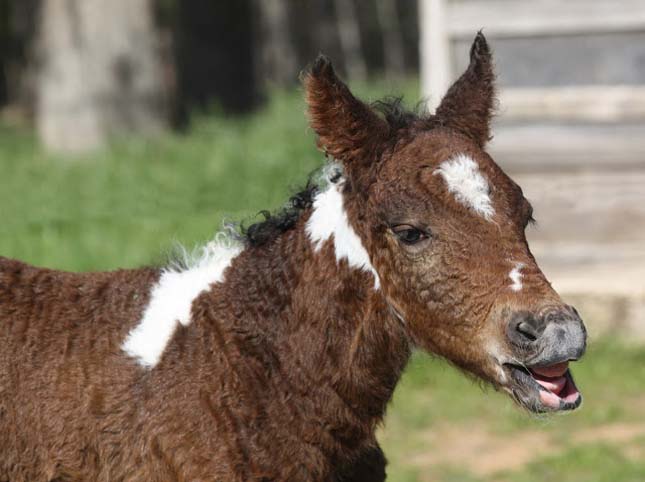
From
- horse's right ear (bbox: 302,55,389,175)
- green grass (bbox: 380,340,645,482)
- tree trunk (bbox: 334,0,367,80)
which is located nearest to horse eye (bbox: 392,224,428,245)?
horse's right ear (bbox: 302,55,389,175)

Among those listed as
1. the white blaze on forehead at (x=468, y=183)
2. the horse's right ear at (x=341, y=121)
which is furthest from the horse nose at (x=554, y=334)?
the horse's right ear at (x=341, y=121)

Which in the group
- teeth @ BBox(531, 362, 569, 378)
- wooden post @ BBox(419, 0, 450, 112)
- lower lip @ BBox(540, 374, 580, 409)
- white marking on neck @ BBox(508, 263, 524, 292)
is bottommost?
lower lip @ BBox(540, 374, 580, 409)

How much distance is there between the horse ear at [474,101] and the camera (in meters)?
4.07

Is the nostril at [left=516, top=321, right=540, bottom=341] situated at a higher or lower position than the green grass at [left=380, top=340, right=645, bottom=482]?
lower

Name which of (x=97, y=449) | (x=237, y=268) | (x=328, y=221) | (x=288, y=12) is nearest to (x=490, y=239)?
(x=328, y=221)

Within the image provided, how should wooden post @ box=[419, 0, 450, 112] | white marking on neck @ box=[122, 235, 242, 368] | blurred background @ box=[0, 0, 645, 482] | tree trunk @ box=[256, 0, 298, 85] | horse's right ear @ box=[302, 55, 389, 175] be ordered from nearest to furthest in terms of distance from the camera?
horse's right ear @ box=[302, 55, 389, 175] → white marking on neck @ box=[122, 235, 242, 368] → blurred background @ box=[0, 0, 645, 482] → wooden post @ box=[419, 0, 450, 112] → tree trunk @ box=[256, 0, 298, 85]

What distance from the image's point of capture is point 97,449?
3.94 meters

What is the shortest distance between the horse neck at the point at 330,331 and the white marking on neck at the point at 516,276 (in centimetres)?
43

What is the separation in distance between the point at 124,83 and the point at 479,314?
11.2 m

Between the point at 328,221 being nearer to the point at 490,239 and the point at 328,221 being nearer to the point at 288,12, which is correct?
the point at 490,239

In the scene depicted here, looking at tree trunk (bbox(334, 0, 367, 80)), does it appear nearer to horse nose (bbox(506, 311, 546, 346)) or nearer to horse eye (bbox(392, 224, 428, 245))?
horse eye (bbox(392, 224, 428, 245))

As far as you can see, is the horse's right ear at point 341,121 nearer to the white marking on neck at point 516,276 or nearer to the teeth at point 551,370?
the white marking on neck at point 516,276

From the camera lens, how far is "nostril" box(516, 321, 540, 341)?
3.46m

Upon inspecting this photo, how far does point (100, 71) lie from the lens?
46.4ft
